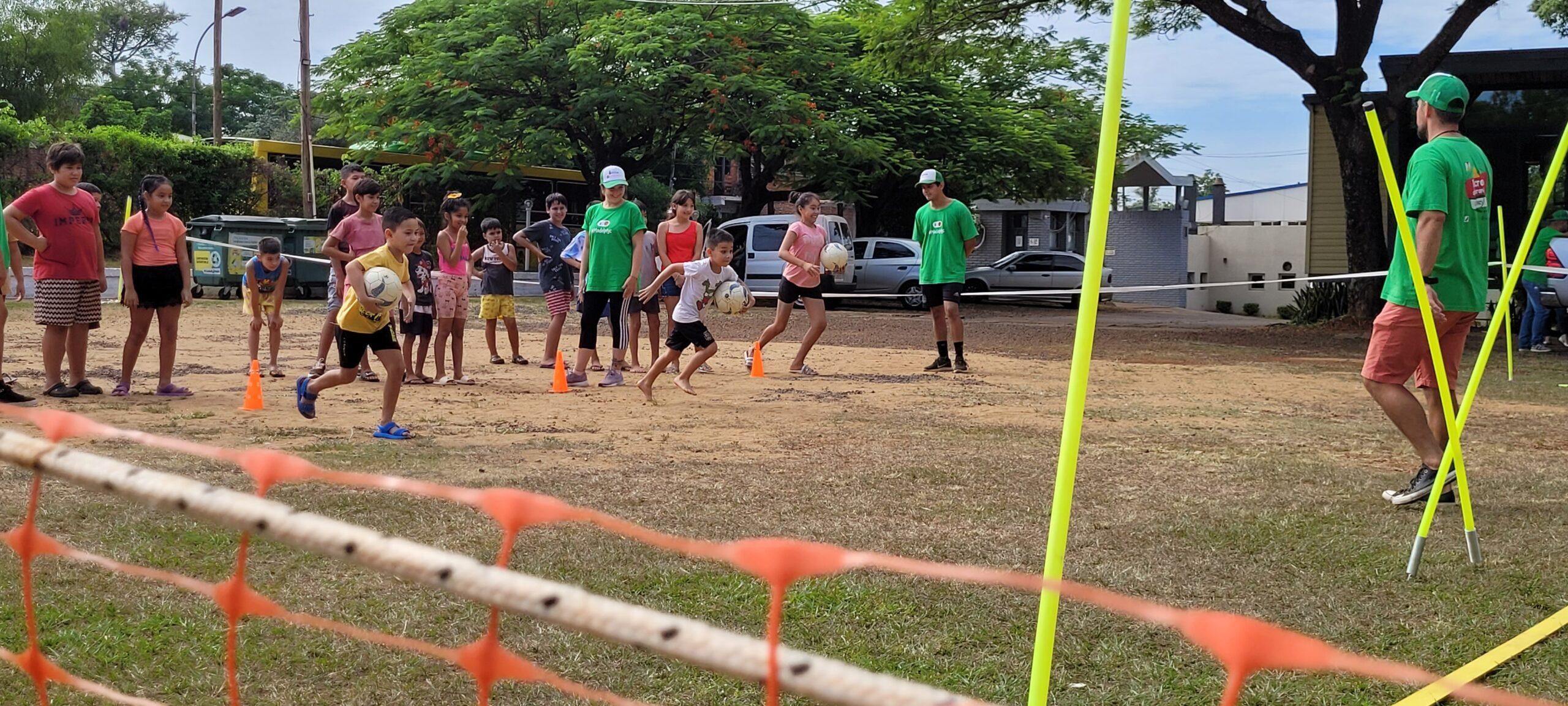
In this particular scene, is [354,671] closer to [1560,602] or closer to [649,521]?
[649,521]

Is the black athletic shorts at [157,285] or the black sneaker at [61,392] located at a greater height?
the black athletic shorts at [157,285]

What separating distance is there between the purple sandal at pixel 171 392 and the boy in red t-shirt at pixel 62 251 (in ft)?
1.98

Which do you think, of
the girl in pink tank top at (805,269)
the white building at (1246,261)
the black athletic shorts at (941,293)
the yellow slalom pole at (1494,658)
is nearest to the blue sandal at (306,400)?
the girl in pink tank top at (805,269)

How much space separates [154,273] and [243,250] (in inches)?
663

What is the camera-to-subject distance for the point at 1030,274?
31.2 meters

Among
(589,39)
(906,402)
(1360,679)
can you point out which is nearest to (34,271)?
(906,402)

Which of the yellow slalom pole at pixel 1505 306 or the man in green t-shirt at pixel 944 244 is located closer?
the yellow slalom pole at pixel 1505 306

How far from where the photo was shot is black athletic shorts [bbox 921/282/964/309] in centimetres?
1203

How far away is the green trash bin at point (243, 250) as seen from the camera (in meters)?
24.6

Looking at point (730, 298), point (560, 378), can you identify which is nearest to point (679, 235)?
point (730, 298)

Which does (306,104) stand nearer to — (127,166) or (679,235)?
(127,166)

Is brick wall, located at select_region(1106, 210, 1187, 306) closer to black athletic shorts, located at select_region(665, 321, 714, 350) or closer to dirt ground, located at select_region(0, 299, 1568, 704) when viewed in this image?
dirt ground, located at select_region(0, 299, 1568, 704)

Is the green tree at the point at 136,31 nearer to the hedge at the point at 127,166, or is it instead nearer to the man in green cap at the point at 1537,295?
the hedge at the point at 127,166

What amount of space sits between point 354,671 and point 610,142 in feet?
87.4
